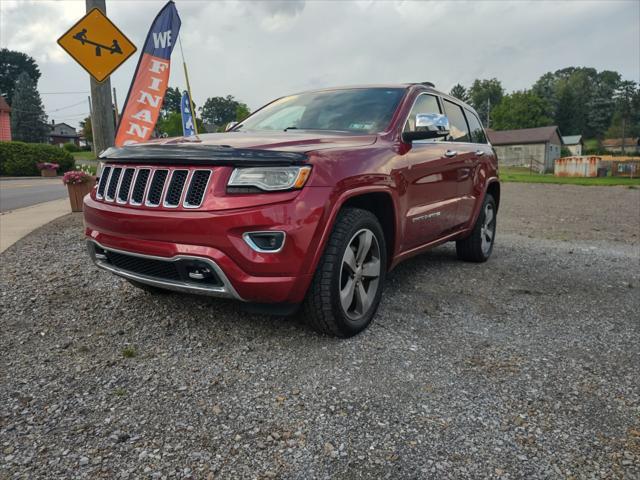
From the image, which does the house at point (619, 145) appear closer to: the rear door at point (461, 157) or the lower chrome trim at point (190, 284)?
the rear door at point (461, 157)

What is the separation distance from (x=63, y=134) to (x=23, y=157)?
93432 mm

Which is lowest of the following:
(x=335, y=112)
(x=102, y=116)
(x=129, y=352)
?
(x=129, y=352)

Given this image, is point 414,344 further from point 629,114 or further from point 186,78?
point 629,114

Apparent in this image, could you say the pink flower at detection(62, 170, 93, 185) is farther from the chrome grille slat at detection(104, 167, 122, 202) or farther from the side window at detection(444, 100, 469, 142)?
the side window at detection(444, 100, 469, 142)

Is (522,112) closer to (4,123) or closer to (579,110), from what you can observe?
(579,110)

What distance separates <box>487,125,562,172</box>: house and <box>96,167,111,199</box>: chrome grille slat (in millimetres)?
58562

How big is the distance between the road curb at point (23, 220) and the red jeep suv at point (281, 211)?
3.95m

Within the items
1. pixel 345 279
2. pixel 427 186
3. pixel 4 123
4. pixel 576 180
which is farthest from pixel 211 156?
pixel 4 123

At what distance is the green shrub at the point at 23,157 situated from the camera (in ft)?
89.7

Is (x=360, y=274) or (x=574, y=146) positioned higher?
(x=574, y=146)

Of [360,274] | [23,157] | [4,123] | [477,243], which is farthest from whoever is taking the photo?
[4,123]

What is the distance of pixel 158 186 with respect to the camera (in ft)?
9.55

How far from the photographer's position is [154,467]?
2018 millimetres

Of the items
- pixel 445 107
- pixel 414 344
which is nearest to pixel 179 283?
pixel 414 344
